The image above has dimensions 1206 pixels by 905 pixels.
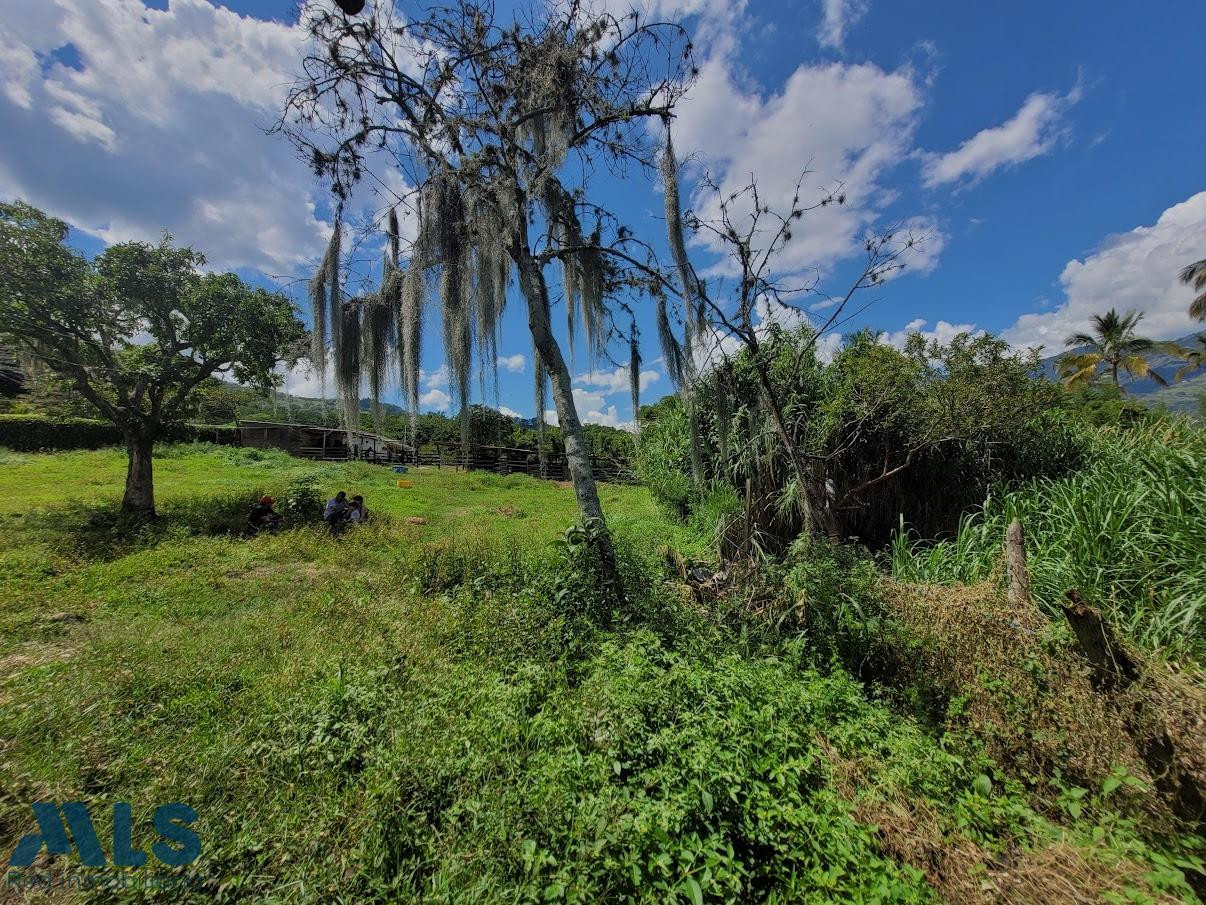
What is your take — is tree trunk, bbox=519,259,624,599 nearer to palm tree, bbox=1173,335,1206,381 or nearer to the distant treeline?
the distant treeline

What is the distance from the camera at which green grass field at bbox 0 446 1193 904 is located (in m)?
1.66

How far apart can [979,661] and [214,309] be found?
11422 millimetres

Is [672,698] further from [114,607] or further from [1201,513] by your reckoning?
[114,607]

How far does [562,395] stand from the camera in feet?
14.0

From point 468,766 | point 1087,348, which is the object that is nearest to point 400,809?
point 468,766

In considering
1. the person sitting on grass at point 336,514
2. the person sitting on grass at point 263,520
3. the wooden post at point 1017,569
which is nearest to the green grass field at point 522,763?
the wooden post at point 1017,569

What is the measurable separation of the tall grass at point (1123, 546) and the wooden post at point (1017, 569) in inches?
10.1

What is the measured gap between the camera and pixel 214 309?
8070 millimetres

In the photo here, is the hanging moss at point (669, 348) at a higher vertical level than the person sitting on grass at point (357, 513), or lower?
higher

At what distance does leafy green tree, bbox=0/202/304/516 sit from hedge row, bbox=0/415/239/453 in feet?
38.0

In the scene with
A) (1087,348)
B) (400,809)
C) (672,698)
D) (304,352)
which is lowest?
(400,809)

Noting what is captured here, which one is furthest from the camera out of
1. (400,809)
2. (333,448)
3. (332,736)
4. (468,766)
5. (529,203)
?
(333,448)

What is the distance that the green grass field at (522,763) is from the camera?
1.66 meters

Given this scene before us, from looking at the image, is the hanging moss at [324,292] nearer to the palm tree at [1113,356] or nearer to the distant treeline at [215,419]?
the distant treeline at [215,419]
